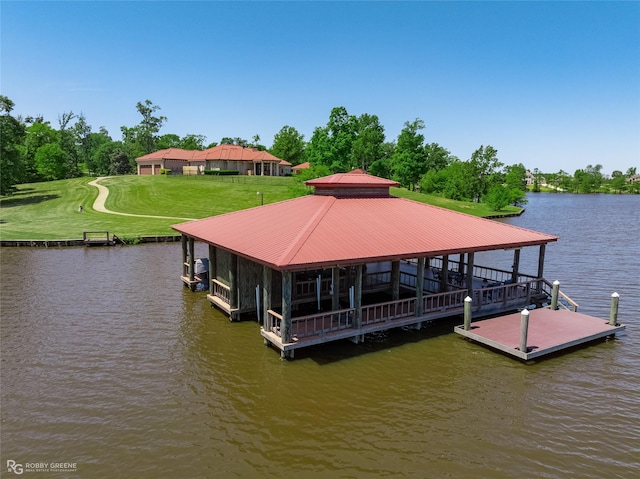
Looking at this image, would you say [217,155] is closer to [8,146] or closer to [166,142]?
[8,146]

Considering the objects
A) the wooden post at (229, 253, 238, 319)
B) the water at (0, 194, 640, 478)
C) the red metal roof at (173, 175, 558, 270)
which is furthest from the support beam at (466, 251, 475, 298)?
the wooden post at (229, 253, 238, 319)

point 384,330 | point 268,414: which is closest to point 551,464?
point 268,414

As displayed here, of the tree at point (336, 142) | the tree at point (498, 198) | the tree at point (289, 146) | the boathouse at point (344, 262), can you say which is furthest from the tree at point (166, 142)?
the boathouse at point (344, 262)

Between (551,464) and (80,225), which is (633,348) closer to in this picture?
(551,464)

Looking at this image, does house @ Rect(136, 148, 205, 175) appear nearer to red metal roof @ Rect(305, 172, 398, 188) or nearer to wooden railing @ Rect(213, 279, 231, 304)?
red metal roof @ Rect(305, 172, 398, 188)

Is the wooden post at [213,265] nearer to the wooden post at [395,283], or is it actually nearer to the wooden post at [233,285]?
the wooden post at [233,285]
